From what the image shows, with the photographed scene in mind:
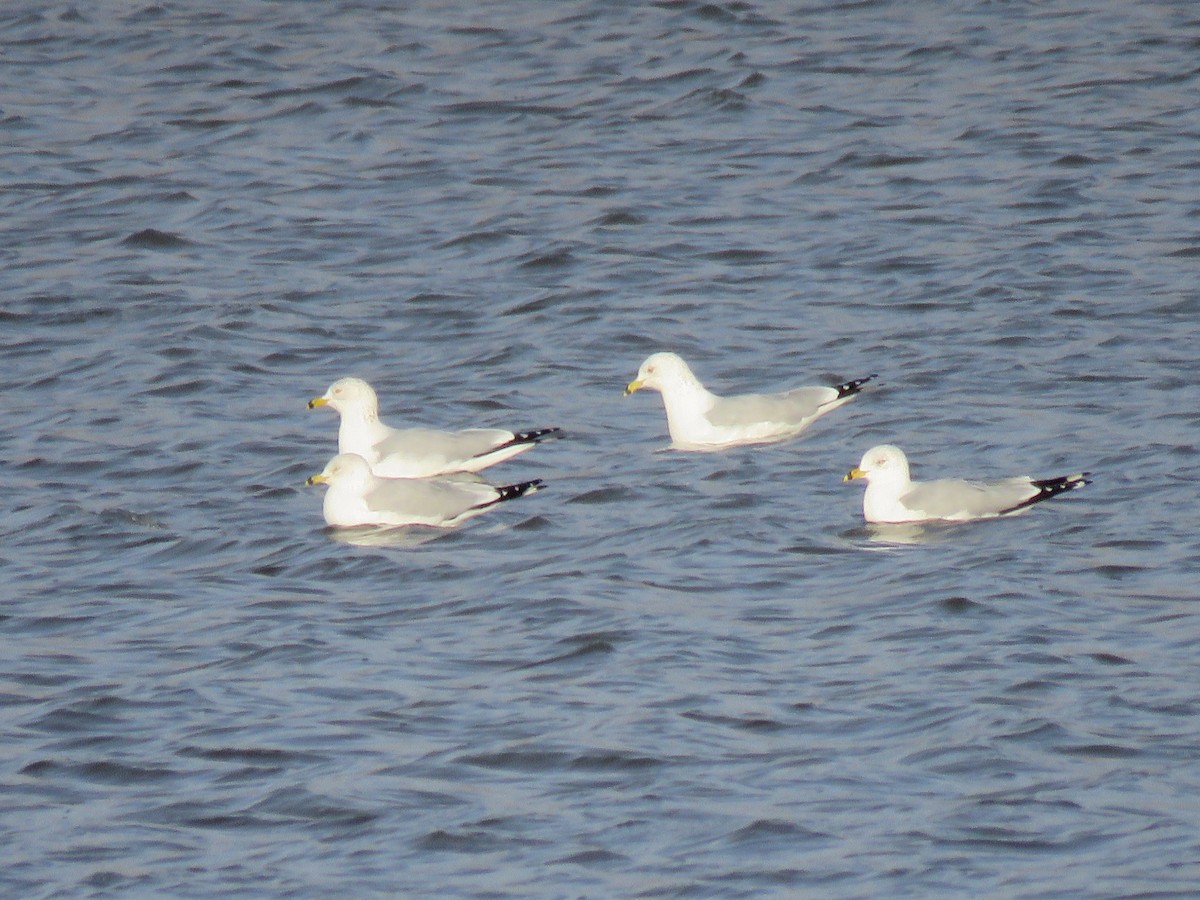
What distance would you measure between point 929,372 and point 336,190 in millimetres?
6938

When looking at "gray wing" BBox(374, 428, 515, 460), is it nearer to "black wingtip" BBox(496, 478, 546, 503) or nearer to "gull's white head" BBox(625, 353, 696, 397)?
"black wingtip" BBox(496, 478, 546, 503)

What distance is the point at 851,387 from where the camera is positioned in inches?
542

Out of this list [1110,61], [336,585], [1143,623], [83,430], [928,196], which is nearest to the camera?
[1143,623]

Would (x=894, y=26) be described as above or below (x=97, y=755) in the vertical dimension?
above

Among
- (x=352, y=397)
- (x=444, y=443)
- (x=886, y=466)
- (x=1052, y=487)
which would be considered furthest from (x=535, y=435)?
(x=1052, y=487)

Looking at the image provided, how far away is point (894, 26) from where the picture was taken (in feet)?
73.8

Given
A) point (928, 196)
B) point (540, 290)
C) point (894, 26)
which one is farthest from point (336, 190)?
point (894, 26)

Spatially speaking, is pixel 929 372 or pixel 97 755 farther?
pixel 929 372

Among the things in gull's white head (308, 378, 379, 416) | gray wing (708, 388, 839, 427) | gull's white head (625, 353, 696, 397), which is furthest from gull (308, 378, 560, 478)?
gray wing (708, 388, 839, 427)

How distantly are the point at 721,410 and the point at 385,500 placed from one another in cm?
248

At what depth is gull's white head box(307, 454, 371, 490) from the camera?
1172 cm

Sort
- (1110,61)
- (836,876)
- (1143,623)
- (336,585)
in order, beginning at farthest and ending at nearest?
(1110,61), (336,585), (1143,623), (836,876)

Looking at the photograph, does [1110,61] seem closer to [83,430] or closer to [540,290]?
[540,290]

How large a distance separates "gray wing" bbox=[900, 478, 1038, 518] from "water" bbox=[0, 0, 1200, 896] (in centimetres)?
22
